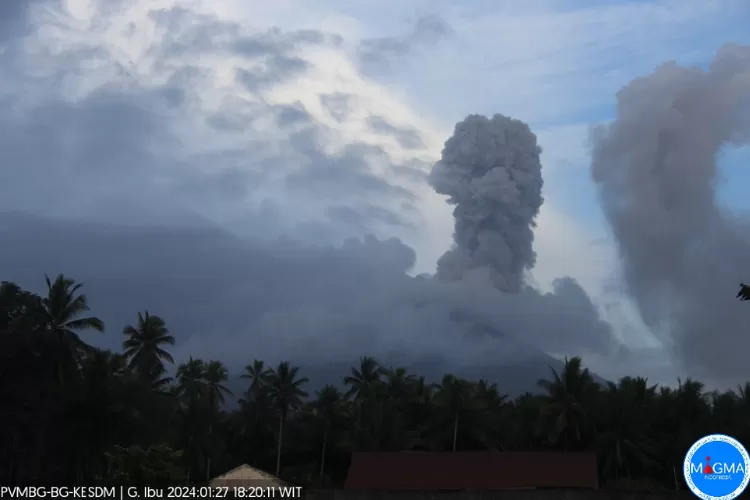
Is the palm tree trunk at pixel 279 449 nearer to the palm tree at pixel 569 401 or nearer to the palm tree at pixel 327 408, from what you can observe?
the palm tree at pixel 327 408

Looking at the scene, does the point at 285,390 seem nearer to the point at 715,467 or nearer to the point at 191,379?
the point at 191,379

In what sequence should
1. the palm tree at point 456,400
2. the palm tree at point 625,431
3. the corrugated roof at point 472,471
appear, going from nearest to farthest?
the corrugated roof at point 472,471, the palm tree at point 625,431, the palm tree at point 456,400

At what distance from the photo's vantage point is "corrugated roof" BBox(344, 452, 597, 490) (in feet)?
210

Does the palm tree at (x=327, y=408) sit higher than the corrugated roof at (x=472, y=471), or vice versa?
the palm tree at (x=327, y=408)

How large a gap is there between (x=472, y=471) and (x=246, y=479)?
58.3 ft

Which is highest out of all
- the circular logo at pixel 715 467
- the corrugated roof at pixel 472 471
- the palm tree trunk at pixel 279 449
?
the palm tree trunk at pixel 279 449

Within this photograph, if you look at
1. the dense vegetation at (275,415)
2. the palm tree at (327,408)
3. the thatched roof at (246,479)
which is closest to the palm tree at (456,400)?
the dense vegetation at (275,415)

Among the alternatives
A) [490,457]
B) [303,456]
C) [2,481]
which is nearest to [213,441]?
[303,456]

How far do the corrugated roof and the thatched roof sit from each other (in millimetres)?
10550

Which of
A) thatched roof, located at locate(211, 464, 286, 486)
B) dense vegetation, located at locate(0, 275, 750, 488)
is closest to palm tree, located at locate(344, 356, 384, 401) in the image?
dense vegetation, located at locate(0, 275, 750, 488)

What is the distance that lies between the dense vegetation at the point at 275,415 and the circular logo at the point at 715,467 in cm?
5279

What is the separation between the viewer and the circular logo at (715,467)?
22.5 m

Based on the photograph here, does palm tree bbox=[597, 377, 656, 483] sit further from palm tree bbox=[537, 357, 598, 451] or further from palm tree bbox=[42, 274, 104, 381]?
palm tree bbox=[42, 274, 104, 381]

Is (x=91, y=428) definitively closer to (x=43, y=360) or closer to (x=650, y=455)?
(x=43, y=360)
